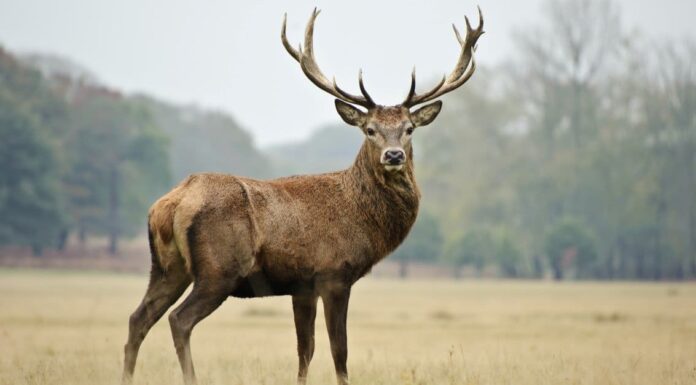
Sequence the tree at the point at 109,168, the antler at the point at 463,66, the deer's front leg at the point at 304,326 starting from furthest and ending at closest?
the tree at the point at 109,168 < the antler at the point at 463,66 < the deer's front leg at the point at 304,326

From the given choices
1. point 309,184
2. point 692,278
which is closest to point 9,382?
point 309,184

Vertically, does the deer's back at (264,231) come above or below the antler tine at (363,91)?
below

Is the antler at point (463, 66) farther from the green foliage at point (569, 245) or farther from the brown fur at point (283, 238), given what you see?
the green foliage at point (569, 245)

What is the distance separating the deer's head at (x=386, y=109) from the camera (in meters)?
10.9

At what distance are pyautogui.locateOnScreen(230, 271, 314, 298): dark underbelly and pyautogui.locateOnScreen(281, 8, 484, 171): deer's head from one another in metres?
1.50

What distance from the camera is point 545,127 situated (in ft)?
260

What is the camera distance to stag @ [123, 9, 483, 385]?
9.90m

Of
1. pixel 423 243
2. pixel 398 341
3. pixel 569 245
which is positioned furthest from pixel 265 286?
pixel 423 243

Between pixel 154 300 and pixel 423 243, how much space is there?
216 ft

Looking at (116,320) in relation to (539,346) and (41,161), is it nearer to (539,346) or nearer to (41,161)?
(539,346)

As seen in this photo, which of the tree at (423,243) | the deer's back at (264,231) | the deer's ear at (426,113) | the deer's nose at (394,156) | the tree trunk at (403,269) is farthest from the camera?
the tree trunk at (403,269)

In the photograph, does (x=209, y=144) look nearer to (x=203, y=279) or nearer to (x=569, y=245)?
(x=569, y=245)

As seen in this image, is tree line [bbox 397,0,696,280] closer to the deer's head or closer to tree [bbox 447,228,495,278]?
tree [bbox 447,228,495,278]

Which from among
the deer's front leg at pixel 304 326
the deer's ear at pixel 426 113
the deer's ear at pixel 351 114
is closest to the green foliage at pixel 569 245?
the deer's ear at pixel 426 113
